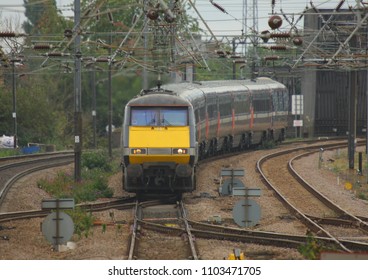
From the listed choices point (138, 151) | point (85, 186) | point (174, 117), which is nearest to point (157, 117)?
point (174, 117)

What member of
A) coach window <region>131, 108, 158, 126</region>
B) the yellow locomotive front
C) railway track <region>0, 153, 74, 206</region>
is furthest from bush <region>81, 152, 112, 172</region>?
coach window <region>131, 108, 158, 126</region>

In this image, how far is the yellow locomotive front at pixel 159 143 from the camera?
25.6 metres

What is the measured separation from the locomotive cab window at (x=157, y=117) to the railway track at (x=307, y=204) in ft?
11.1

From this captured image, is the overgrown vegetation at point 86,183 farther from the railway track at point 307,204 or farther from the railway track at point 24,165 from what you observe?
the railway track at point 307,204

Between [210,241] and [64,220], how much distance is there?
300 centimetres

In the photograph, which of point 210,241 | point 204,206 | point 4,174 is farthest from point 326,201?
point 4,174

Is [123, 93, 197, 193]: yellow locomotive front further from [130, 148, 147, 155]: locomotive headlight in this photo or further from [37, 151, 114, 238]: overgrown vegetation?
[37, 151, 114, 238]: overgrown vegetation

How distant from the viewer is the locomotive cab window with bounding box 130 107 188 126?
2591 centimetres

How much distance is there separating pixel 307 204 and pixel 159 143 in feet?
13.6

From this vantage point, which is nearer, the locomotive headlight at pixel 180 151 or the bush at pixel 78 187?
the locomotive headlight at pixel 180 151

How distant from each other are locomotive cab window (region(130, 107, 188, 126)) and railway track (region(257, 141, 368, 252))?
339 cm

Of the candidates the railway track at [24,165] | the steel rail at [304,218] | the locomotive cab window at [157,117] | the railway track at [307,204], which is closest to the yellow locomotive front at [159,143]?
the locomotive cab window at [157,117]

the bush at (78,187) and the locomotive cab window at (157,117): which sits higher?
the locomotive cab window at (157,117)

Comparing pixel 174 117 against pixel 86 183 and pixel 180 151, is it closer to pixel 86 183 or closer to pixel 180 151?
pixel 180 151
